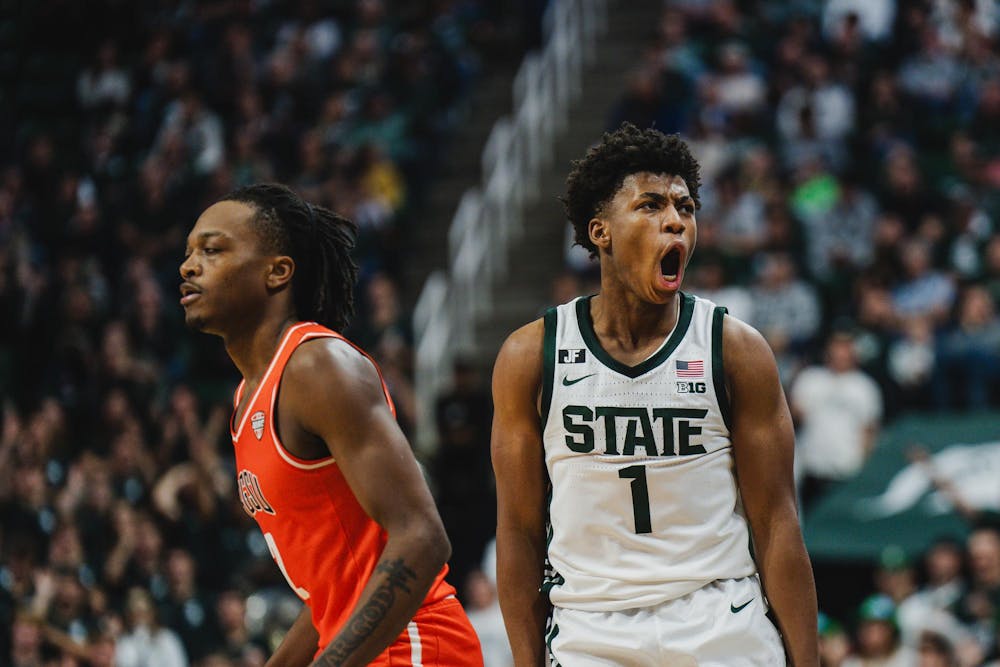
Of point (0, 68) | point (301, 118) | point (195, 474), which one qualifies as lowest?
point (195, 474)

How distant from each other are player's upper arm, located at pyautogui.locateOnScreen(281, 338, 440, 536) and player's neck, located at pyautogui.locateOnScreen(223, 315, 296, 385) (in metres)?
0.26

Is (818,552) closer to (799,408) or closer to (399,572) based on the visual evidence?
(799,408)

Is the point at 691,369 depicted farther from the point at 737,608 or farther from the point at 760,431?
the point at 737,608

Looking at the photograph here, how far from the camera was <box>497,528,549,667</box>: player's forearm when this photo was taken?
429cm

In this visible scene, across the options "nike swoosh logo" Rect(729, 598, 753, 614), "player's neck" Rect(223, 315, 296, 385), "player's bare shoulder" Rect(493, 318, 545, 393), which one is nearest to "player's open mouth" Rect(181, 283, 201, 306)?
"player's neck" Rect(223, 315, 296, 385)

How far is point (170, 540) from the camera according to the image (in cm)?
1091

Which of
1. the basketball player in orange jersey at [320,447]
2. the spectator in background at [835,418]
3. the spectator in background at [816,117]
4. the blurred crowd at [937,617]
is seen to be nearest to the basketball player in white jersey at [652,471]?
the basketball player in orange jersey at [320,447]

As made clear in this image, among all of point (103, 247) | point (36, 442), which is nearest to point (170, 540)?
point (36, 442)

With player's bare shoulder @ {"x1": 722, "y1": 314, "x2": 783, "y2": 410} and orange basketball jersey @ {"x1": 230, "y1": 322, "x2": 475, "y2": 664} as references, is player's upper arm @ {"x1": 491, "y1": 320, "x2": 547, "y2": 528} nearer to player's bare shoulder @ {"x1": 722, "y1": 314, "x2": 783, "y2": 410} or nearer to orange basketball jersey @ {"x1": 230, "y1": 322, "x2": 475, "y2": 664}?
orange basketball jersey @ {"x1": 230, "y1": 322, "x2": 475, "y2": 664}

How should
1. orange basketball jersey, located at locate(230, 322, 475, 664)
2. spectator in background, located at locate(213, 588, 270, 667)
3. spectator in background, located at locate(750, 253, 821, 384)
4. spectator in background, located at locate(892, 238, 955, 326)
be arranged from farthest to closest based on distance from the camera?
spectator in background, located at locate(750, 253, 821, 384), spectator in background, located at locate(892, 238, 955, 326), spectator in background, located at locate(213, 588, 270, 667), orange basketball jersey, located at locate(230, 322, 475, 664)

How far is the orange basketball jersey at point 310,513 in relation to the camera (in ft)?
12.7

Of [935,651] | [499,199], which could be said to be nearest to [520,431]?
[935,651]

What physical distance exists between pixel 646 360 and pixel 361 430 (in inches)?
36.2

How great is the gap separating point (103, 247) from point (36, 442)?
2.91 meters
